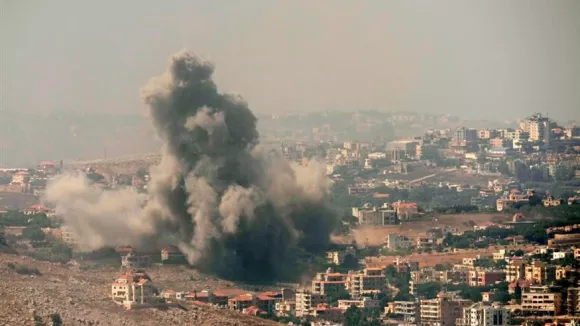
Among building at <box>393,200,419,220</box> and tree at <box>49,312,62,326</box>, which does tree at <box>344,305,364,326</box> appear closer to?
tree at <box>49,312,62,326</box>

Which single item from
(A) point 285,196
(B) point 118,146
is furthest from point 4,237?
(B) point 118,146

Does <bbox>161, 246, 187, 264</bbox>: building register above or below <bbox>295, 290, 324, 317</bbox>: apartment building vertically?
above

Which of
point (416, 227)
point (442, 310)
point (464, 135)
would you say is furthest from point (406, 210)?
point (464, 135)

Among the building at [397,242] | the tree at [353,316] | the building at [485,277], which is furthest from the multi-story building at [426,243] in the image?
the tree at [353,316]

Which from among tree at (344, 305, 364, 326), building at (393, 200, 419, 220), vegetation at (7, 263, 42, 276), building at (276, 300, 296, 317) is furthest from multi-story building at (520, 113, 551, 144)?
vegetation at (7, 263, 42, 276)

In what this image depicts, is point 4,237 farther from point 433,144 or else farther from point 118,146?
point 433,144

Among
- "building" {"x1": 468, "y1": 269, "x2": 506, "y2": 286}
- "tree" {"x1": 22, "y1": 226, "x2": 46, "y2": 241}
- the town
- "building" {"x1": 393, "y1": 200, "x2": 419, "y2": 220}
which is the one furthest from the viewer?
"building" {"x1": 393, "y1": 200, "x2": 419, "y2": 220}

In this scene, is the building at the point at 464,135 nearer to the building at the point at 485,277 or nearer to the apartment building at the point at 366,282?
the building at the point at 485,277
